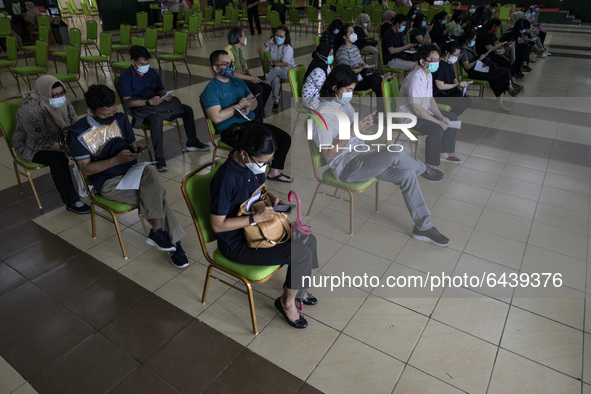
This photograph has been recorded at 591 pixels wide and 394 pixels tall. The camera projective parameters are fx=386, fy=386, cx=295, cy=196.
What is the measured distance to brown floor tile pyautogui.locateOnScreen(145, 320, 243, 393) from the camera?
1880 millimetres

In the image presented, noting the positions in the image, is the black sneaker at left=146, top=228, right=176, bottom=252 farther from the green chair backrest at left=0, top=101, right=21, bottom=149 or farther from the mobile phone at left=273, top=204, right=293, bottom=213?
the green chair backrest at left=0, top=101, right=21, bottom=149

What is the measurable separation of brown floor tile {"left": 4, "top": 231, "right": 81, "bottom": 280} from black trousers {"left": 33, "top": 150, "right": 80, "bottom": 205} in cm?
39

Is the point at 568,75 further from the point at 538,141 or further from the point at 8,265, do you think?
the point at 8,265

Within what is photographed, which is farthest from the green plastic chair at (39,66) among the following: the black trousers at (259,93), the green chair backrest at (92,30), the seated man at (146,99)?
the black trousers at (259,93)

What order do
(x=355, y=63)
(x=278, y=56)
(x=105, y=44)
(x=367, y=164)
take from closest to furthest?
(x=367, y=164), (x=355, y=63), (x=278, y=56), (x=105, y=44)

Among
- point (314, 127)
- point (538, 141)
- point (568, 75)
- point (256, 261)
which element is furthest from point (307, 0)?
point (256, 261)

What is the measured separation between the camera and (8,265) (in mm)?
2598

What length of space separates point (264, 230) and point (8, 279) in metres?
1.81

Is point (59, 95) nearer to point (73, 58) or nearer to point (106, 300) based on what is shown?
point (106, 300)

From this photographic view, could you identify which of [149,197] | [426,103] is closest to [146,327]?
[149,197]

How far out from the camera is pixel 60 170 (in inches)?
120

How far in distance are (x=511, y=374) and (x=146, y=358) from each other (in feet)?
6.02

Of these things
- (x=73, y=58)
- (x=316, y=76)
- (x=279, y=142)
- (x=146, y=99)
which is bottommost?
(x=279, y=142)

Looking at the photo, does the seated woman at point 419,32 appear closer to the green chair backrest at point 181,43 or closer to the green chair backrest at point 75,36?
the green chair backrest at point 181,43
